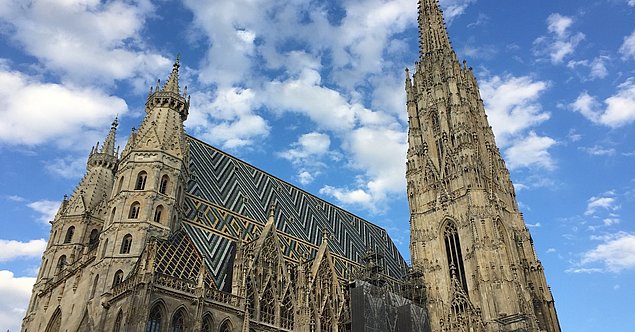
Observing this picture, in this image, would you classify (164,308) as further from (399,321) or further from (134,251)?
(399,321)

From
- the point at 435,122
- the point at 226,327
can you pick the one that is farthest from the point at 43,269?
the point at 435,122

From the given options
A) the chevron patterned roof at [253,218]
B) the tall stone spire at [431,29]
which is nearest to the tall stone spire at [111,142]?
the chevron patterned roof at [253,218]

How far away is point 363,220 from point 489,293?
62.8 feet

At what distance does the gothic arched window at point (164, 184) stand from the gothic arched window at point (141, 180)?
94 centimetres

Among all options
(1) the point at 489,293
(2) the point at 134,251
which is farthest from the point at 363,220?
(2) the point at 134,251

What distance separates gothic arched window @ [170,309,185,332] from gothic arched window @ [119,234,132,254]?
5.03m

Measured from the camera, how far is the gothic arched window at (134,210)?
28.1 m

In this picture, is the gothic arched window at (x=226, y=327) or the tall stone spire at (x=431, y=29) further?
the tall stone spire at (x=431, y=29)

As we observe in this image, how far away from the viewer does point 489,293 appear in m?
34.1

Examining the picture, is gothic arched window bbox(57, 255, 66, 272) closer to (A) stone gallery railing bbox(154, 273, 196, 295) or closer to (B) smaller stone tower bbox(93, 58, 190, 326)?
(B) smaller stone tower bbox(93, 58, 190, 326)

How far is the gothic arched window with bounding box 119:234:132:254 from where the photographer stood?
87.3ft

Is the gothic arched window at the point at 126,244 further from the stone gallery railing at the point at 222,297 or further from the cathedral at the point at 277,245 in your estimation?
the stone gallery railing at the point at 222,297

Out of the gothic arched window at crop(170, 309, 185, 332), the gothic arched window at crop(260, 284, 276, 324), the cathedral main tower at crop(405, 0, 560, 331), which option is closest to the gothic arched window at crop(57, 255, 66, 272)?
the gothic arched window at crop(170, 309, 185, 332)

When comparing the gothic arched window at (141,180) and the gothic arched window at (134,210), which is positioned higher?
the gothic arched window at (141,180)
